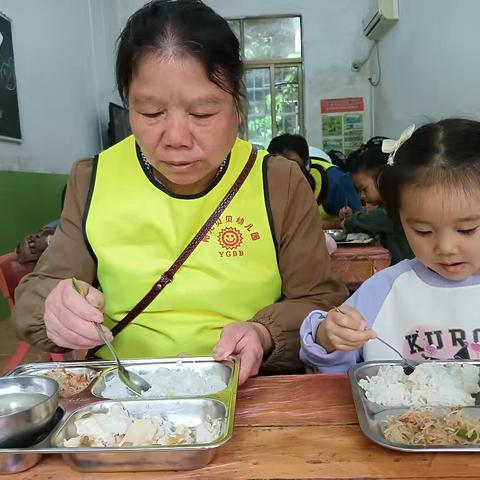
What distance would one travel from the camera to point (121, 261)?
1438 millimetres

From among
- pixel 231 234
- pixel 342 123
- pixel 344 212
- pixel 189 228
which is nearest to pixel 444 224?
pixel 231 234

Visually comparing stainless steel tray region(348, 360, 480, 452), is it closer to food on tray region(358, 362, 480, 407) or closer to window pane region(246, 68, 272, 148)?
food on tray region(358, 362, 480, 407)

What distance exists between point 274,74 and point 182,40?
8686mm

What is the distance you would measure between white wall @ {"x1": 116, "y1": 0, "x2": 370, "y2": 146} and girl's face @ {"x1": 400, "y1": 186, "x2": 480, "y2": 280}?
27.8ft

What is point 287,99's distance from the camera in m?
9.61

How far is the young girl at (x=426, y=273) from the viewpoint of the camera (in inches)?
51.1

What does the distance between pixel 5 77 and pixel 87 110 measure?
2.46 meters

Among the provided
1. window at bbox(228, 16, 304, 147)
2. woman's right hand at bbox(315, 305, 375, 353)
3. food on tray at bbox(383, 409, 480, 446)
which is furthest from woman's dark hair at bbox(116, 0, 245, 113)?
window at bbox(228, 16, 304, 147)

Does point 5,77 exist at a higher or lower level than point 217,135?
higher

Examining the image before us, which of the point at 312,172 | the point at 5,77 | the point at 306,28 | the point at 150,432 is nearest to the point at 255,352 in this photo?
the point at 150,432

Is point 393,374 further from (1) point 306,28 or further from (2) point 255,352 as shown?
(1) point 306,28

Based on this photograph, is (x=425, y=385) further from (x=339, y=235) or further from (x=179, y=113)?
(x=339, y=235)

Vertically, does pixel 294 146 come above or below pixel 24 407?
above

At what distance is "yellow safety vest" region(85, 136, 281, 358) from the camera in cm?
143
